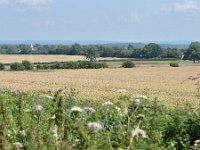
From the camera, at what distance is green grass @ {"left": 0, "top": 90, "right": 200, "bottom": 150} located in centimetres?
312

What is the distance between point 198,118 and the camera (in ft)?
21.2

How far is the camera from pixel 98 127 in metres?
3.59

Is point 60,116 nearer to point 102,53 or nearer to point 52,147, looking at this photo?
point 52,147

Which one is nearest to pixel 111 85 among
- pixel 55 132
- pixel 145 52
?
pixel 55 132

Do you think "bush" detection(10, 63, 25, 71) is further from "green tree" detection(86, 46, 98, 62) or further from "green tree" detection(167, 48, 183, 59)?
"green tree" detection(167, 48, 183, 59)

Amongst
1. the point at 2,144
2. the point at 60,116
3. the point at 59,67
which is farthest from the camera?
the point at 59,67

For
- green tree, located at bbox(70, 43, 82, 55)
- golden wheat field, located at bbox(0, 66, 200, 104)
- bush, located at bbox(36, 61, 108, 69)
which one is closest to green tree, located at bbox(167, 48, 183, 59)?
green tree, located at bbox(70, 43, 82, 55)

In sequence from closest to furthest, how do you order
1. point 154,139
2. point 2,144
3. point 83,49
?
point 2,144 → point 154,139 → point 83,49

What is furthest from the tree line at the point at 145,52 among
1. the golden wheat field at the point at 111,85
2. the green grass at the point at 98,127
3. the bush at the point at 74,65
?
the green grass at the point at 98,127

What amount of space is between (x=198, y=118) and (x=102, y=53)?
135 metres

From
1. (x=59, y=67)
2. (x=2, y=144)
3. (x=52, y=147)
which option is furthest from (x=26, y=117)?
(x=59, y=67)

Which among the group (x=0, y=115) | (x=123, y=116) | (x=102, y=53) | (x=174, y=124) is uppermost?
(x=0, y=115)

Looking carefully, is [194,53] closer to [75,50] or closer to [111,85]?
[75,50]

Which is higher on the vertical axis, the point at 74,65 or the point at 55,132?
the point at 55,132
